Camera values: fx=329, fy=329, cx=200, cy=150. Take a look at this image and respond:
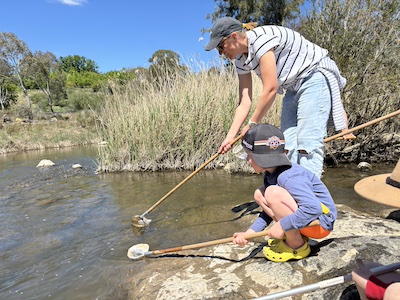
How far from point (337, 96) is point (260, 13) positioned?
64.9 feet

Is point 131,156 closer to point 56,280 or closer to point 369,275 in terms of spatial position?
point 56,280

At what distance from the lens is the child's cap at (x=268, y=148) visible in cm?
193

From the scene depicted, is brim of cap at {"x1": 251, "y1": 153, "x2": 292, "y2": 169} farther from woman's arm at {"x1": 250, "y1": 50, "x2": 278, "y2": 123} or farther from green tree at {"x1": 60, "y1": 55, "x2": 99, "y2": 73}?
green tree at {"x1": 60, "y1": 55, "x2": 99, "y2": 73}

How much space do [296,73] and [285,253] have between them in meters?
1.29

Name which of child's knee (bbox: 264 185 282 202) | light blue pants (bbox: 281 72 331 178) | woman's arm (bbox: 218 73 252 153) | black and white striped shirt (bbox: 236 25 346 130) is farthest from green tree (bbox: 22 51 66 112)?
child's knee (bbox: 264 185 282 202)

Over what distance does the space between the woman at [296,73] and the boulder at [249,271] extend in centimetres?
62

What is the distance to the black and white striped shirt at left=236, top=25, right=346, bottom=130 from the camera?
2.33m

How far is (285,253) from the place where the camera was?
2041 mm

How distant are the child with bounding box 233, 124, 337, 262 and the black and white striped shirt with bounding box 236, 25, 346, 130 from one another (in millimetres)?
673

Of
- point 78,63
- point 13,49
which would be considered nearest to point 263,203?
point 13,49

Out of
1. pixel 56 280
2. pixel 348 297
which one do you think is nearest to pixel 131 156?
pixel 56 280

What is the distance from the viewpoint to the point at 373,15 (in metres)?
5.52

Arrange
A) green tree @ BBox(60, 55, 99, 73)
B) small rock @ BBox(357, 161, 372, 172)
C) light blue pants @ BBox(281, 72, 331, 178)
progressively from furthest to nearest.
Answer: green tree @ BBox(60, 55, 99, 73), small rock @ BBox(357, 161, 372, 172), light blue pants @ BBox(281, 72, 331, 178)

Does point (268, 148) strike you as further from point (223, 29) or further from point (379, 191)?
point (223, 29)
